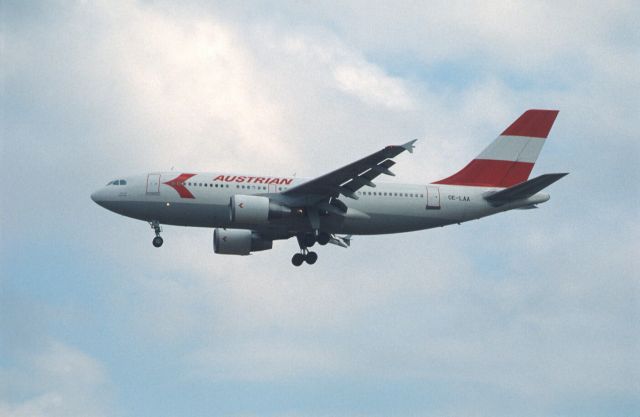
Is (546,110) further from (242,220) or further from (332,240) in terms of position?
(242,220)

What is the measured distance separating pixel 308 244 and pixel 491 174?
32.0 feet

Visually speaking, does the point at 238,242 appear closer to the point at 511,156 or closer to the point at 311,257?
the point at 311,257

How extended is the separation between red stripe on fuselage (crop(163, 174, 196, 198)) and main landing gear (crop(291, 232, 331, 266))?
21.1 feet

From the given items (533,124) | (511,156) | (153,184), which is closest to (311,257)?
Result: (153,184)

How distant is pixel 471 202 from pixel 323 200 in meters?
7.42

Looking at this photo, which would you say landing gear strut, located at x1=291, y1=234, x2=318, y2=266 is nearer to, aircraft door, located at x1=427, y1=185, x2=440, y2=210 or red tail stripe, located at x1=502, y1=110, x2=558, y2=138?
aircraft door, located at x1=427, y1=185, x2=440, y2=210

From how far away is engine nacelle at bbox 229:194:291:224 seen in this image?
50562 mm

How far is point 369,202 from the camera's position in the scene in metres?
53.4

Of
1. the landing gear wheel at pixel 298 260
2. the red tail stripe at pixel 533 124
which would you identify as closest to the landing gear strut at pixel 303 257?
the landing gear wheel at pixel 298 260

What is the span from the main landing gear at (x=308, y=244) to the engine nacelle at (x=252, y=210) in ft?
10.2

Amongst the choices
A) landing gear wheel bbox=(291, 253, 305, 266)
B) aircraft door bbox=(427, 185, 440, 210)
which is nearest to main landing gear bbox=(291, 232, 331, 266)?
landing gear wheel bbox=(291, 253, 305, 266)

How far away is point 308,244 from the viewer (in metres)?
54.9

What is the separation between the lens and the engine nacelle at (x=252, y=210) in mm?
50562

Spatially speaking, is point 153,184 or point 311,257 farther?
point 311,257
